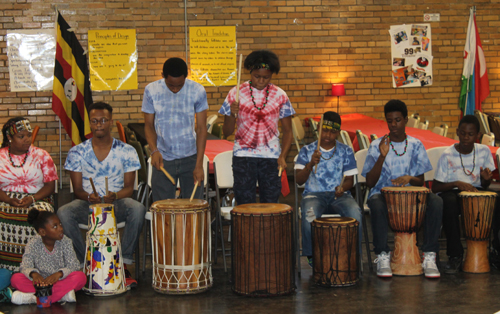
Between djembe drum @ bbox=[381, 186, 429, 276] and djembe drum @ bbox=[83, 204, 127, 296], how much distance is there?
179 centimetres

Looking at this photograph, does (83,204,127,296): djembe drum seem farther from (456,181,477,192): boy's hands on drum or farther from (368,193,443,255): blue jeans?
(456,181,477,192): boy's hands on drum

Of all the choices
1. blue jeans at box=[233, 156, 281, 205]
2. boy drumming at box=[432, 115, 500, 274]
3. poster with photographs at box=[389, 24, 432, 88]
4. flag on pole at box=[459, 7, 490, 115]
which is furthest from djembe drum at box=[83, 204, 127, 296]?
flag on pole at box=[459, 7, 490, 115]

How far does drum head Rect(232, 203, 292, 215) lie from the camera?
3459 mm

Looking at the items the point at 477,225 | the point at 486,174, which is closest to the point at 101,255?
the point at 477,225

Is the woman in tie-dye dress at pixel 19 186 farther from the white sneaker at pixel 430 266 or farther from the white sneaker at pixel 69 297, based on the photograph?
the white sneaker at pixel 430 266

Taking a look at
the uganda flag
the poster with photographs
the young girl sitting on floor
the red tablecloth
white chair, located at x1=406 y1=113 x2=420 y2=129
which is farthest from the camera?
the poster with photographs

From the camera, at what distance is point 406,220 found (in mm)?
3836

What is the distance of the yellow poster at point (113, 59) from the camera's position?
8.23 m

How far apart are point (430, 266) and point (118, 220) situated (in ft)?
6.87

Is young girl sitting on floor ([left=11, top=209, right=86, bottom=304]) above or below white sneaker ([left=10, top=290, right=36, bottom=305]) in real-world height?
above

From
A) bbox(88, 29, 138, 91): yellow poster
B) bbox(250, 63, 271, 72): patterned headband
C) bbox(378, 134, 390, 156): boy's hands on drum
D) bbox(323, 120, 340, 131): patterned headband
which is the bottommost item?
bbox(378, 134, 390, 156): boy's hands on drum

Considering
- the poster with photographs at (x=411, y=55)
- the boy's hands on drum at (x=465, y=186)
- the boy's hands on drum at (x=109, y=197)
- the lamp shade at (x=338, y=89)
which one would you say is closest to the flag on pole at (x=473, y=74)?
the poster with photographs at (x=411, y=55)

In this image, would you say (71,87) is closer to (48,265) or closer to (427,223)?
(48,265)

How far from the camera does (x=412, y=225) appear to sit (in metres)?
3.84
